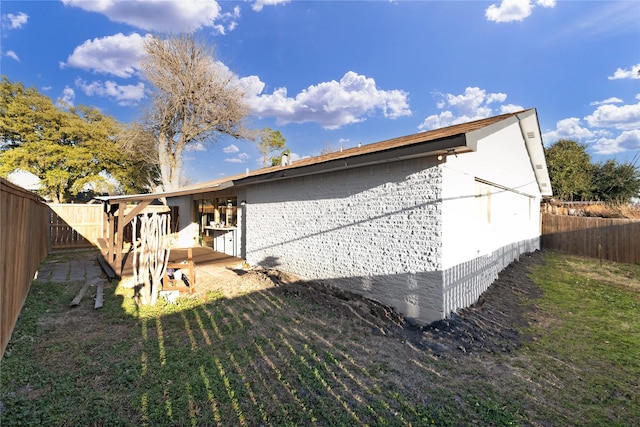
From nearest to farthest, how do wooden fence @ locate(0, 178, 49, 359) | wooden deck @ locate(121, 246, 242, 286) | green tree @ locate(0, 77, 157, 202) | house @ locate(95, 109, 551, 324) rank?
wooden fence @ locate(0, 178, 49, 359)
house @ locate(95, 109, 551, 324)
wooden deck @ locate(121, 246, 242, 286)
green tree @ locate(0, 77, 157, 202)

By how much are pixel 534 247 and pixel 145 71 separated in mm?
24666

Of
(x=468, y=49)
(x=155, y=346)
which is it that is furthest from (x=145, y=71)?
(x=155, y=346)

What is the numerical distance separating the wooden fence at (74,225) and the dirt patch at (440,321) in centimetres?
1079

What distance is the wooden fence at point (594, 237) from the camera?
35.5 feet

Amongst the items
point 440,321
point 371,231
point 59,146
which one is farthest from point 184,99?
point 440,321

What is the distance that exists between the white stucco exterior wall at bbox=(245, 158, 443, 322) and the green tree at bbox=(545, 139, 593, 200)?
2198 cm

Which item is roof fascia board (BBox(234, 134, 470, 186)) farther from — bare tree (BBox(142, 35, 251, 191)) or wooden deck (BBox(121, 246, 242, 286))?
bare tree (BBox(142, 35, 251, 191))

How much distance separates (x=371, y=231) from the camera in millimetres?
6367

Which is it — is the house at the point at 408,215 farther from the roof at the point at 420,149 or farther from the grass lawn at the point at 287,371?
the grass lawn at the point at 287,371

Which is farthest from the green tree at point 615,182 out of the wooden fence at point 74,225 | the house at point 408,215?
the wooden fence at point 74,225

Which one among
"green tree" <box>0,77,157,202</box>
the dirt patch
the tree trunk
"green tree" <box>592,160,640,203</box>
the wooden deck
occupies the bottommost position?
the dirt patch

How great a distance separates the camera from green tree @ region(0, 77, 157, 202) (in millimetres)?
19844

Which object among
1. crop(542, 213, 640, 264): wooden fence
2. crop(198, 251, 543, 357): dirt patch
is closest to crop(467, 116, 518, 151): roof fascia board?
crop(198, 251, 543, 357): dirt patch

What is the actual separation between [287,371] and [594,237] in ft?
47.9
